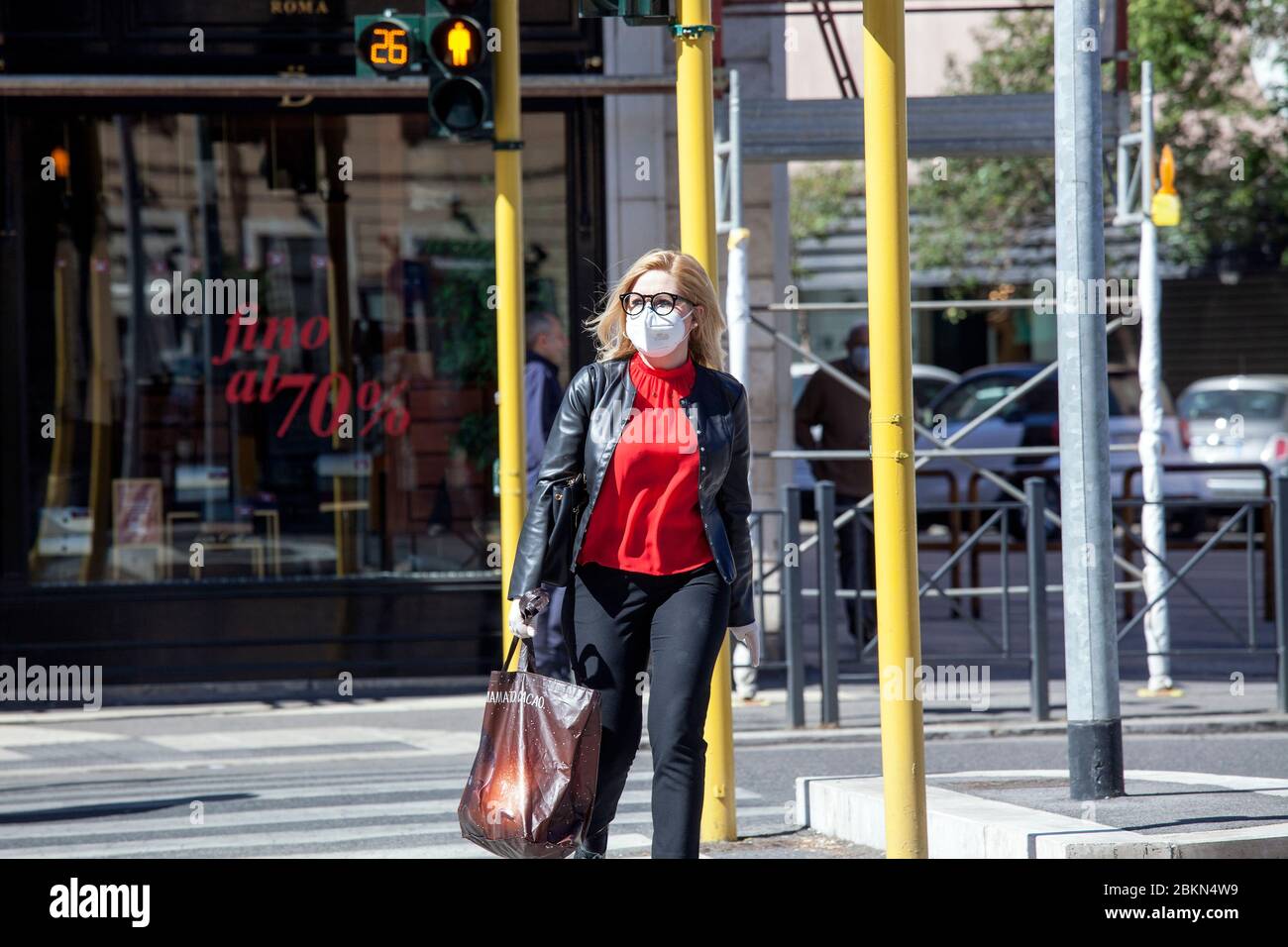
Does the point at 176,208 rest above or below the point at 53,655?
above

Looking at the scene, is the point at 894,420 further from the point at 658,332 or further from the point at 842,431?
the point at 842,431

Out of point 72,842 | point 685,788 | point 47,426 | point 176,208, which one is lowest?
point 72,842

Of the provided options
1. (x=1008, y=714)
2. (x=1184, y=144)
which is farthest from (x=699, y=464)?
(x=1184, y=144)

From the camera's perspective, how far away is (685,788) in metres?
5.21

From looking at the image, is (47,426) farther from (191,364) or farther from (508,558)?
(508,558)

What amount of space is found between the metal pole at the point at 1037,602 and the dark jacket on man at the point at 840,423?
9.07 feet

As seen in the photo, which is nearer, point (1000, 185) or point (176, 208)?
point (176, 208)

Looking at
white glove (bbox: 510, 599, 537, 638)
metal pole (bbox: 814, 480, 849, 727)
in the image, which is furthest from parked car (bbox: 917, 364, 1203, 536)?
white glove (bbox: 510, 599, 537, 638)

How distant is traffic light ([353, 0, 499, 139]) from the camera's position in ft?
25.9

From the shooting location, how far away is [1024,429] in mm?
20438

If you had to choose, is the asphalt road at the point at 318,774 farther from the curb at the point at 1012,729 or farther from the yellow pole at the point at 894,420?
the yellow pole at the point at 894,420

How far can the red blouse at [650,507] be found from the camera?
5297mm
